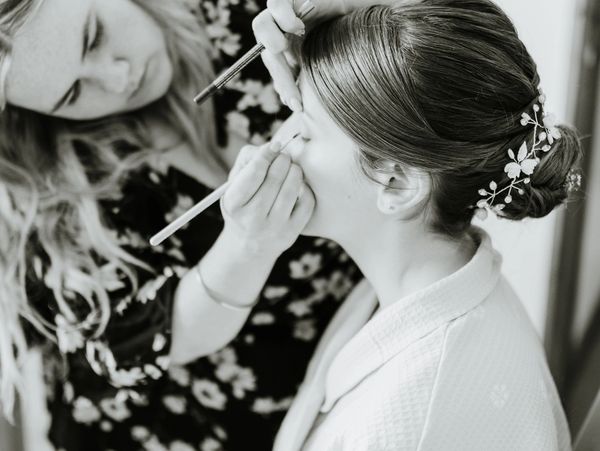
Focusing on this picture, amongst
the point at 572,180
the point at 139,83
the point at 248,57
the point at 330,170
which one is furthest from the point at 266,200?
the point at 572,180

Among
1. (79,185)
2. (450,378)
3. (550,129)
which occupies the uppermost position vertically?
(79,185)

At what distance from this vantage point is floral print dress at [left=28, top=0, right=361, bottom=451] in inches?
47.0

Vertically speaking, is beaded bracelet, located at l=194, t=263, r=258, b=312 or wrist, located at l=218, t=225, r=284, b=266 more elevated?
wrist, located at l=218, t=225, r=284, b=266

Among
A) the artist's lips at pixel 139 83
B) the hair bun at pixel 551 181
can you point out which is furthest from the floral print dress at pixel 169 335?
the hair bun at pixel 551 181

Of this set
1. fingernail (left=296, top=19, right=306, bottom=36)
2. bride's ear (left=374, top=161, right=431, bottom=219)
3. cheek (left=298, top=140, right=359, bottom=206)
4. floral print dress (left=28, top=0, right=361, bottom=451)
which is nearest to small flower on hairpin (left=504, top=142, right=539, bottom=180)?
bride's ear (left=374, top=161, right=431, bottom=219)

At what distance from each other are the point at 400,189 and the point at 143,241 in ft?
1.65

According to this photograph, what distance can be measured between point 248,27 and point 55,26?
0.31 m

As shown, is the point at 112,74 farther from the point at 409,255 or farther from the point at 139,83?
the point at 409,255

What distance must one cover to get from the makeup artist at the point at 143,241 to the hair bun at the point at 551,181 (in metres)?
0.31

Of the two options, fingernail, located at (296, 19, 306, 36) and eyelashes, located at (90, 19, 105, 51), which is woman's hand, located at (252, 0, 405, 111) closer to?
fingernail, located at (296, 19, 306, 36)

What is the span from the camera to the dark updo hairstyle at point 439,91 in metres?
0.87

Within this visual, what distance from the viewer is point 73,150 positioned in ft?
3.88

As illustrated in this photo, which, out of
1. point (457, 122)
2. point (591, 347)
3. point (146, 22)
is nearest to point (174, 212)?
point (146, 22)

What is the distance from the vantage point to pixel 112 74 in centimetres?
110
